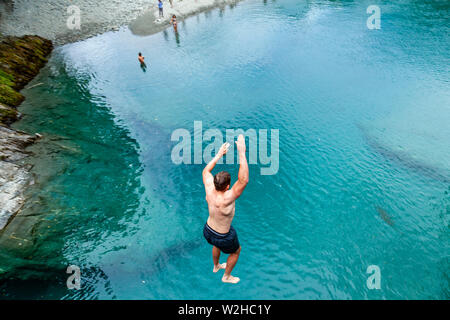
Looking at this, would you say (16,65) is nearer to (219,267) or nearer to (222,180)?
(219,267)

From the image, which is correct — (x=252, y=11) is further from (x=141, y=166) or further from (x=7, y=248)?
(x=7, y=248)

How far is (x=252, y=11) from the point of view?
2583cm

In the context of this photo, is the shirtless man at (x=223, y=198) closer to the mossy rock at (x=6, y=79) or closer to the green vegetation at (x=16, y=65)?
the green vegetation at (x=16, y=65)

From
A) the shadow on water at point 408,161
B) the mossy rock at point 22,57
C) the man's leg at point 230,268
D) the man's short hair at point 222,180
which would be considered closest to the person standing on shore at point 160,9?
the mossy rock at point 22,57

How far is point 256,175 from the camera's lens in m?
9.61

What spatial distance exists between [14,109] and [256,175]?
13091 mm

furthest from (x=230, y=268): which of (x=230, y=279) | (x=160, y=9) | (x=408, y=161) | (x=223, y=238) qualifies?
(x=160, y=9)

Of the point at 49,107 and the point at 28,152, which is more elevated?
the point at 49,107

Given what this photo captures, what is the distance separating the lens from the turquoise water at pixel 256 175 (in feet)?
21.8

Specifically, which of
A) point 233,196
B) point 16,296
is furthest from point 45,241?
point 233,196

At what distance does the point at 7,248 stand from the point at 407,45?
2601cm

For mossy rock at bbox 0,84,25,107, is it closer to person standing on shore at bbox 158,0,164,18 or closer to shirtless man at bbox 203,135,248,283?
shirtless man at bbox 203,135,248,283

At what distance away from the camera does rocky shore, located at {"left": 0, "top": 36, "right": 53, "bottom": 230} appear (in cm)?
767

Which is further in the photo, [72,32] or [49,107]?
[72,32]
